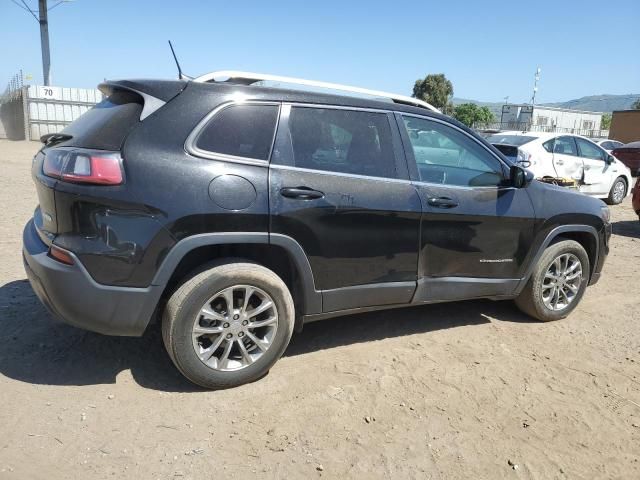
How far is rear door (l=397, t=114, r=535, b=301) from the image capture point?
3.63 metres

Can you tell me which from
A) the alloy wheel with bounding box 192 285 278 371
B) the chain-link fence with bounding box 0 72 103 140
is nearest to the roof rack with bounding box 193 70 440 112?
the alloy wheel with bounding box 192 285 278 371

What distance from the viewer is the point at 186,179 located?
2.79 meters

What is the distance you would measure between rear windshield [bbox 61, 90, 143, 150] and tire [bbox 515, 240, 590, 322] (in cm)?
332

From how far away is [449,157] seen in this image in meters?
3.87

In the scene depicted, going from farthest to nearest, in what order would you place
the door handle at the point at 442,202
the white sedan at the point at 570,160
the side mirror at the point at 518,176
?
the white sedan at the point at 570,160 < the side mirror at the point at 518,176 < the door handle at the point at 442,202

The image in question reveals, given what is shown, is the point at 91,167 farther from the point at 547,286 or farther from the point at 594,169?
the point at 594,169

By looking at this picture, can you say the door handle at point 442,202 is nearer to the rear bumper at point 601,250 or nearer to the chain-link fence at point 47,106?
the rear bumper at point 601,250

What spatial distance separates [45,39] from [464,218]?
26.1m

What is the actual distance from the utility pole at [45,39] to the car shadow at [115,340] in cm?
2354

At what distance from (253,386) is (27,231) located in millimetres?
1769

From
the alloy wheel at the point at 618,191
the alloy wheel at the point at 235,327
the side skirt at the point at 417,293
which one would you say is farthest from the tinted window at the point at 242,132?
the alloy wheel at the point at 618,191

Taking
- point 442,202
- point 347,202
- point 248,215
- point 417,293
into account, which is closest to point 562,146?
point 442,202

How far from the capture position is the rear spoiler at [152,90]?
9.49ft

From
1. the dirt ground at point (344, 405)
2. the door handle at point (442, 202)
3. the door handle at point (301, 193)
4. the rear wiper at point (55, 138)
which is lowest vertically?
the dirt ground at point (344, 405)
